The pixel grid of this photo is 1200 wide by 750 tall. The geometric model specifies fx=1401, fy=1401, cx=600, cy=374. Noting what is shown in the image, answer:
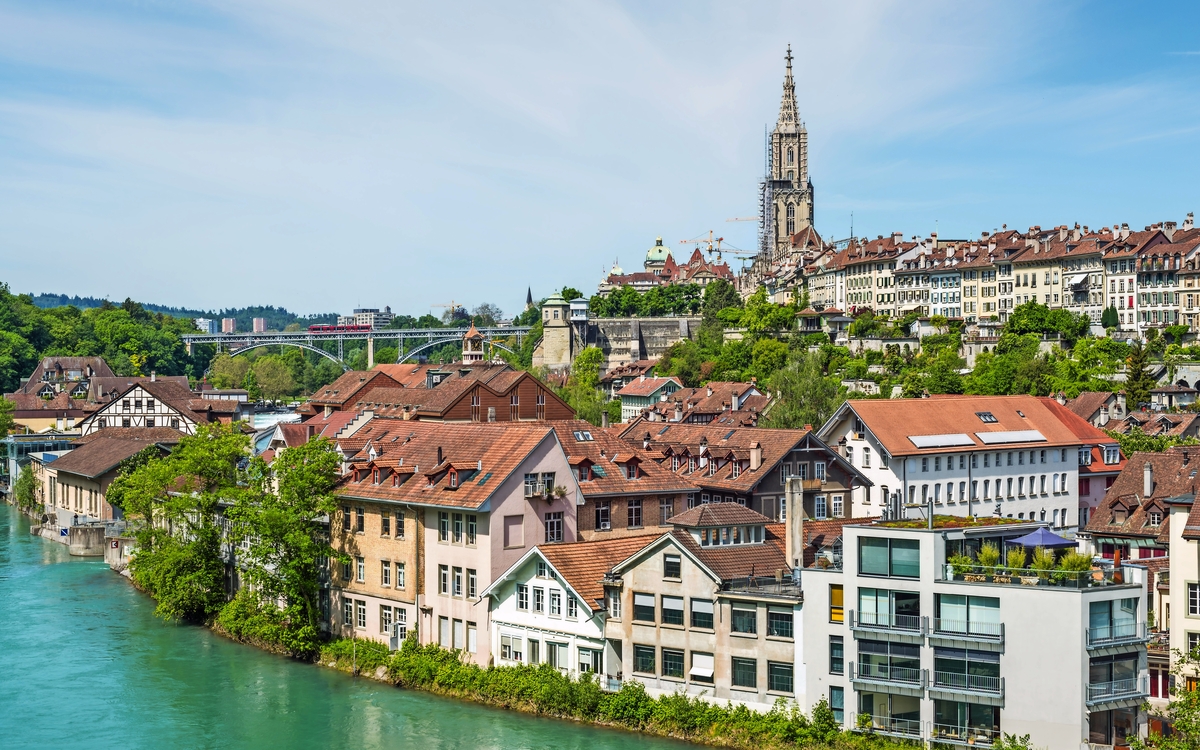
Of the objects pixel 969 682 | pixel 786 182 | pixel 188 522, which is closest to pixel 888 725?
pixel 969 682

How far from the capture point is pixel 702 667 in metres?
32.9

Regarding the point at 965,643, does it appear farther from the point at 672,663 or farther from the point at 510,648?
the point at 510,648

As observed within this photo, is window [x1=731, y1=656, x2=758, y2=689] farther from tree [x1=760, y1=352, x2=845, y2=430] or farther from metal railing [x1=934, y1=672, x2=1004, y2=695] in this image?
tree [x1=760, y1=352, x2=845, y2=430]

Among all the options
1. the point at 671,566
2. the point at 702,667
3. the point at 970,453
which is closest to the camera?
the point at 702,667

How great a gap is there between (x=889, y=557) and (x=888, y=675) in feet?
8.26

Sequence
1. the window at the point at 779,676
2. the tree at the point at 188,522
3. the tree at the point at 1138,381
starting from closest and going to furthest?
1. the window at the point at 779,676
2. the tree at the point at 188,522
3. the tree at the point at 1138,381

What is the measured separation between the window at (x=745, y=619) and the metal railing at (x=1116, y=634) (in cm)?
746

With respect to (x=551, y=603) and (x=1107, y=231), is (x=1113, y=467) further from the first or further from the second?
(x=1107, y=231)

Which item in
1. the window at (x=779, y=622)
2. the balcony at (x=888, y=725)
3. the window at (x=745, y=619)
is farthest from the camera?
the window at (x=745, y=619)

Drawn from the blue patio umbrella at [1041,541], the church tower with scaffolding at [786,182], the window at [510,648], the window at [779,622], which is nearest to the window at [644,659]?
the window at [779,622]

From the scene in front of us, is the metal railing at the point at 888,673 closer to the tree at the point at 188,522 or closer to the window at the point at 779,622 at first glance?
the window at the point at 779,622

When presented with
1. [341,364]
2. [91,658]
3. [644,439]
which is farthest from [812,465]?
[341,364]

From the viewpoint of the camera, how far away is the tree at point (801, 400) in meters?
73.9

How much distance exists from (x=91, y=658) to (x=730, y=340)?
83.1m
